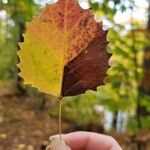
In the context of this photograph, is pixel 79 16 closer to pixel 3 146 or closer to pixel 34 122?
pixel 3 146

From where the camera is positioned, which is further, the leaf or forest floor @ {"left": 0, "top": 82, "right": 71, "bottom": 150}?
forest floor @ {"left": 0, "top": 82, "right": 71, "bottom": 150}

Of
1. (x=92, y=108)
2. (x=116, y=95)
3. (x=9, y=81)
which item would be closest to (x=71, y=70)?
(x=116, y=95)

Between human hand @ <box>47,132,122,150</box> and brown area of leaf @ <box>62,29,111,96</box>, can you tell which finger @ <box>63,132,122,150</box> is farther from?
brown area of leaf @ <box>62,29,111,96</box>

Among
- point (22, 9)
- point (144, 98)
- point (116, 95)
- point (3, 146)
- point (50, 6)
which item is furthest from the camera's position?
point (116, 95)

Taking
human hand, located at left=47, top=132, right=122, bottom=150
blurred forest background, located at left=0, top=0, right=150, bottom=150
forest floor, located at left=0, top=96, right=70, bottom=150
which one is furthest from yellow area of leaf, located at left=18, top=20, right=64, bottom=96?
forest floor, located at left=0, top=96, right=70, bottom=150

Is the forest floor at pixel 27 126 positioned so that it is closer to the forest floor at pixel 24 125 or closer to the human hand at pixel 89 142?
the forest floor at pixel 24 125

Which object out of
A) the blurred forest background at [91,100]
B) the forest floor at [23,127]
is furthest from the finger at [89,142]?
the forest floor at [23,127]

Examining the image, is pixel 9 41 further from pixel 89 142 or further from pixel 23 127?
pixel 89 142
